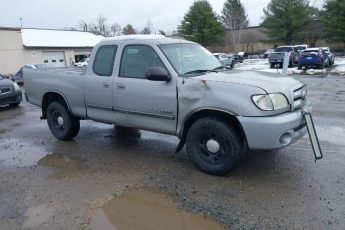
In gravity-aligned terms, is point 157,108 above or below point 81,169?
above

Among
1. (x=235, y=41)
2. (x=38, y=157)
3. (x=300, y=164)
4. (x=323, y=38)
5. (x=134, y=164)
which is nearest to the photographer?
(x=300, y=164)

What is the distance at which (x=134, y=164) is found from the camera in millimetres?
5688

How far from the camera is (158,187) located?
472cm

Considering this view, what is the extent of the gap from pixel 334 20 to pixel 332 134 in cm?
4210

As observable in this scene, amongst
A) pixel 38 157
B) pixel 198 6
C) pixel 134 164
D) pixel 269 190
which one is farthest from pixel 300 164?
pixel 198 6

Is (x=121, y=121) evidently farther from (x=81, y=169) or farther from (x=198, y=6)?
(x=198, y=6)

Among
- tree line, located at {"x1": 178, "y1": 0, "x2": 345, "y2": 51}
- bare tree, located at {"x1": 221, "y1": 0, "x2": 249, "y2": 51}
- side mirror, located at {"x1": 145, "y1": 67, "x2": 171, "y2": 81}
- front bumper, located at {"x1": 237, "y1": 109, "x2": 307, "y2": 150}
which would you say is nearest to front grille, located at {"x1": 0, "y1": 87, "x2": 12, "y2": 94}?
side mirror, located at {"x1": 145, "y1": 67, "x2": 171, "y2": 81}

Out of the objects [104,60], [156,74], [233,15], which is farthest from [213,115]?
[233,15]

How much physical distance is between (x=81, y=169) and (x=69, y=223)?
5.86 feet

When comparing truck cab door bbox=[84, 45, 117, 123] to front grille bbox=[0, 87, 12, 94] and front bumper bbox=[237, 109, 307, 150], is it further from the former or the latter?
front grille bbox=[0, 87, 12, 94]

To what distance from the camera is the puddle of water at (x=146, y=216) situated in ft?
12.3

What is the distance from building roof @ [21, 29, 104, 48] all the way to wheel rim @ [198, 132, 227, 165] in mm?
38676

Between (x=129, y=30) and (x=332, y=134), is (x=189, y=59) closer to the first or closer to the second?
(x=332, y=134)

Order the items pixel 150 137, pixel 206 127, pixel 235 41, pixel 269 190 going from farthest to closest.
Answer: pixel 235 41 < pixel 150 137 < pixel 206 127 < pixel 269 190
